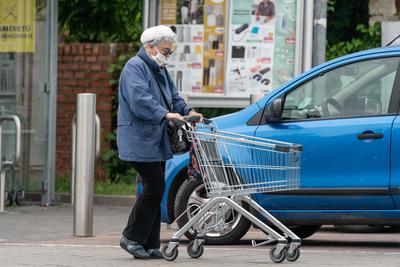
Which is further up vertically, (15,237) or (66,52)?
(66,52)

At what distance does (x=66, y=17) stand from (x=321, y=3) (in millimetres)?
5177

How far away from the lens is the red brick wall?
17469 mm

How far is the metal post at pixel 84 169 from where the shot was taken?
11.4 metres

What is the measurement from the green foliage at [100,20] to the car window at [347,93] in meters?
7.74

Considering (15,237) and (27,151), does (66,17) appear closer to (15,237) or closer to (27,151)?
(27,151)

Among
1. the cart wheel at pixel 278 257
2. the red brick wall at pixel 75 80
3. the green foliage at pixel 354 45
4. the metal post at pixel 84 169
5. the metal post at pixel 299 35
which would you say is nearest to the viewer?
the cart wheel at pixel 278 257

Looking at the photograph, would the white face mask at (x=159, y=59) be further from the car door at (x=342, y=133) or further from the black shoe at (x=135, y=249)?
the car door at (x=342, y=133)

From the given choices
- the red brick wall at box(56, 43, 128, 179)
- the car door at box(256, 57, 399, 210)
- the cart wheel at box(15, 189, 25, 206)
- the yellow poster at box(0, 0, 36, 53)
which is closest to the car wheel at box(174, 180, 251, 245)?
the car door at box(256, 57, 399, 210)

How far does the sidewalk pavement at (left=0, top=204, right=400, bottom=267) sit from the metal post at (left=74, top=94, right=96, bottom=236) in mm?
158

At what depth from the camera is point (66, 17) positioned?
59.1ft

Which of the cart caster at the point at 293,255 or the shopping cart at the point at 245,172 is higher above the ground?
the shopping cart at the point at 245,172

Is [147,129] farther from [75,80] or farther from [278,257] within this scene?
[75,80]

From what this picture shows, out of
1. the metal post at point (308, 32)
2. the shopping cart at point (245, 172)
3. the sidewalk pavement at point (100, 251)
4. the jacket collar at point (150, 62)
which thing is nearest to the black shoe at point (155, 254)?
the sidewalk pavement at point (100, 251)

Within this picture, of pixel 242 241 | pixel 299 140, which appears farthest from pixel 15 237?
pixel 299 140
